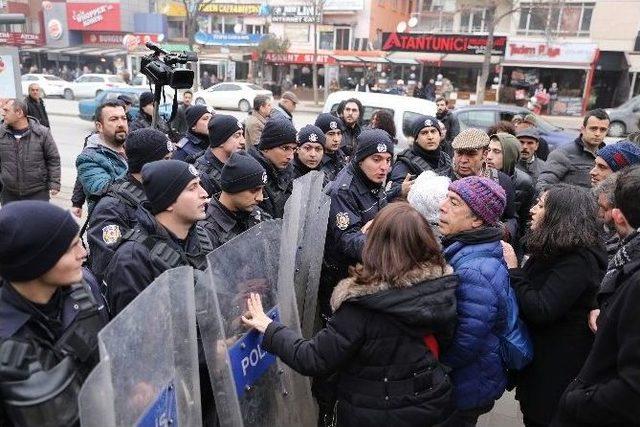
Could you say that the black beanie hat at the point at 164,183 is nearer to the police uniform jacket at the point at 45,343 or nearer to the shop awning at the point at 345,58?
the police uniform jacket at the point at 45,343

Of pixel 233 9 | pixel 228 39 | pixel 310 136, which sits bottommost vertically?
pixel 310 136

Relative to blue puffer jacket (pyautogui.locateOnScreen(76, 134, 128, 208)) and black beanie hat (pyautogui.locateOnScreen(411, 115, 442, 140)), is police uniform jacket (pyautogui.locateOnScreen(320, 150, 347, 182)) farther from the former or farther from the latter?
blue puffer jacket (pyautogui.locateOnScreen(76, 134, 128, 208))

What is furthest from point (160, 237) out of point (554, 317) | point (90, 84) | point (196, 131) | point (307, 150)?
point (90, 84)

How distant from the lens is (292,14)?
33.4 m

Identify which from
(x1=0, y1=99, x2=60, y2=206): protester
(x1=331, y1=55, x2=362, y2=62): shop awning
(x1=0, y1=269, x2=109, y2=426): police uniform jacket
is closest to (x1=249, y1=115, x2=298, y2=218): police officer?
(x1=0, y1=269, x2=109, y2=426): police uniform jacket

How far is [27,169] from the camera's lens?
4.95m

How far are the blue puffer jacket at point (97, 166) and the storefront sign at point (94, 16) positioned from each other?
37865 millimetres

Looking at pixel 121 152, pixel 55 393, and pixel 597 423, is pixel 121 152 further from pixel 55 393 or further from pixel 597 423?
pixel 597 423

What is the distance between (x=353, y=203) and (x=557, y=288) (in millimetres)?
1368

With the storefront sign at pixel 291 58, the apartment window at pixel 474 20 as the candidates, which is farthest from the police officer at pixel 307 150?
the storefront sign at pixel 291 58

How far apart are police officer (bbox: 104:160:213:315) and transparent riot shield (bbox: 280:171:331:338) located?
1.70 feet

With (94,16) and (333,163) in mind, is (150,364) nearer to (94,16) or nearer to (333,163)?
(333,163)

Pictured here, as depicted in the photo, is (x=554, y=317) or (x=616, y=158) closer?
(x=554, y=317)

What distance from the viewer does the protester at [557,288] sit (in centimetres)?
220
